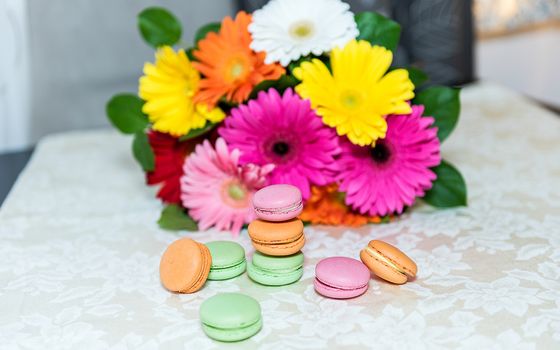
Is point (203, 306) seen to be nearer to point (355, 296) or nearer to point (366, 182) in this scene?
point (355, 296)

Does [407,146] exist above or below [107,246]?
above

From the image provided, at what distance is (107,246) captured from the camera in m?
0.95

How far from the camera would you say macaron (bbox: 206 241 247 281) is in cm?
81

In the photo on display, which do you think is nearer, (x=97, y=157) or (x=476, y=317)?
(x=476, y=317)

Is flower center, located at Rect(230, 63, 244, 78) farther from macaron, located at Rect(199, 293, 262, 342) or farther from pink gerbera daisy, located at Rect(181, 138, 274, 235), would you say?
macaron, located at Rect(199, 293, 262, 342)

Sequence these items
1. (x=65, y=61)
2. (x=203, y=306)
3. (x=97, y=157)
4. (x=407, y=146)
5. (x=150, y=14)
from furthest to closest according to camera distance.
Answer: (x=65, y=61) → (x=97, y=157) → (x=150, y=14) → (x=407, y=146) → (x=203, y=306)

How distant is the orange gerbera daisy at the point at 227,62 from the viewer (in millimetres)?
936

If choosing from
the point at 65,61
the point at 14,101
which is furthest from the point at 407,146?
the point at 14,101

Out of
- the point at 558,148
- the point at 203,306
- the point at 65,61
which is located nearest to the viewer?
the point at 203,306

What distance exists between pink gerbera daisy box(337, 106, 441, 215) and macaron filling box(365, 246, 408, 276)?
6.4 inches

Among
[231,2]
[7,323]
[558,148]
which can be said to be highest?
[231,2]

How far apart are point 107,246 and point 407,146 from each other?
1.61 ft

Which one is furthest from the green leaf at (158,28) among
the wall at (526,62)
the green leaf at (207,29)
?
the wall at (526,62)

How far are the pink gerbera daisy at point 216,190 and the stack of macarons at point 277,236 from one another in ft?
0.50
